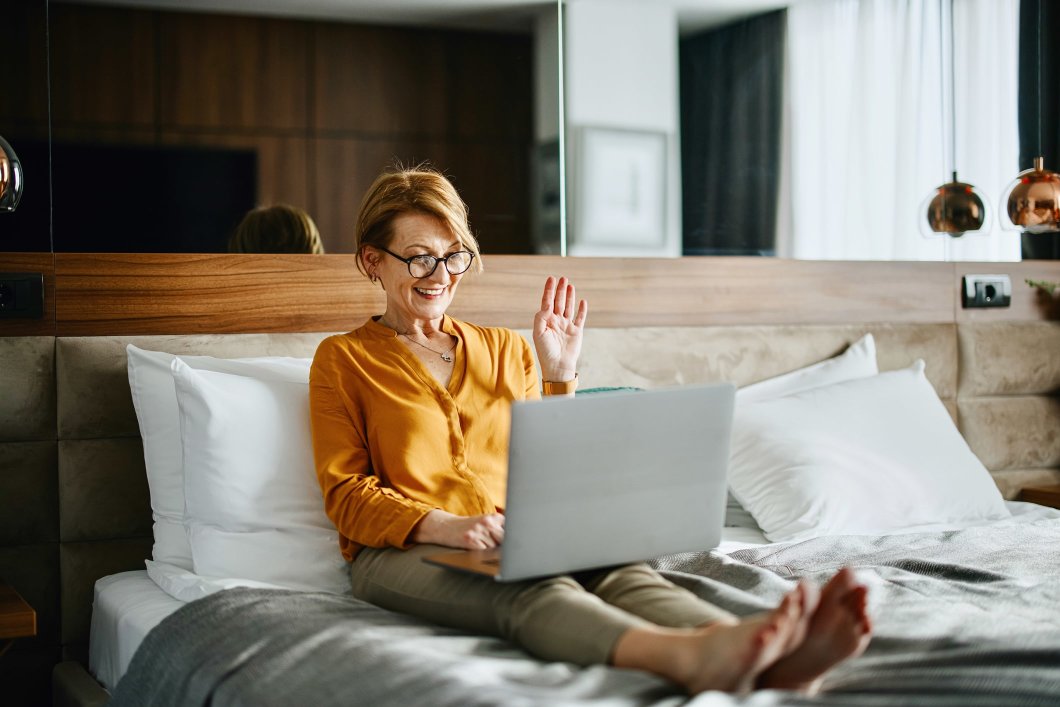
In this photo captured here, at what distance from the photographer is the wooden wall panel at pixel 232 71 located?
3.05m

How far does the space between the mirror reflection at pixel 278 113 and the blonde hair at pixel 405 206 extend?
3.12ft

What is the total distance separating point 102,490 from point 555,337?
1.01 m

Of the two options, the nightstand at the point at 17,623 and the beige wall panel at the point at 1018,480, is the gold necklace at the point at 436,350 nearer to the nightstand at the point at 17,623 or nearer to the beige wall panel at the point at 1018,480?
the nightstand at the point at 17,623

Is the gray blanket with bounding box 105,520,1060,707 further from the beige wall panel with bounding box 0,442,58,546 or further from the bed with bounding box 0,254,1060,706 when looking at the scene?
the beige wall panel with bounding box 0,442,58,546

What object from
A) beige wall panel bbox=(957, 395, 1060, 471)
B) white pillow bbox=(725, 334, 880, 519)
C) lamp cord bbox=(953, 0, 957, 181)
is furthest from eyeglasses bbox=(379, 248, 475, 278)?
lamp cord bbox=(953, 0, 957, 181)

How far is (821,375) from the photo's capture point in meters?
2.94

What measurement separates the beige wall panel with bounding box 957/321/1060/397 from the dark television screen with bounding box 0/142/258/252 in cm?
218

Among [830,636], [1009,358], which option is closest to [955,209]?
[1009,358]

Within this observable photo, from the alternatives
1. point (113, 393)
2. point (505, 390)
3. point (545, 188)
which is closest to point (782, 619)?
point (505, 390)

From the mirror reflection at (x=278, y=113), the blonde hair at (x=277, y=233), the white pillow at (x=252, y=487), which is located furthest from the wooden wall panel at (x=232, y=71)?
the white pillow at (x=252, y=487)

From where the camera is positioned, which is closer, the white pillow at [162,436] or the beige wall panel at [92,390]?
the white pillow at [162,436]

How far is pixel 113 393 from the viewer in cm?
230

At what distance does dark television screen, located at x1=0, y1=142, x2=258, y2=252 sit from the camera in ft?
9.34

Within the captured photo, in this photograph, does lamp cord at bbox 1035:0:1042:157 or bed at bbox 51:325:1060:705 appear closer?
bed at bbox 51:325:1060:705
